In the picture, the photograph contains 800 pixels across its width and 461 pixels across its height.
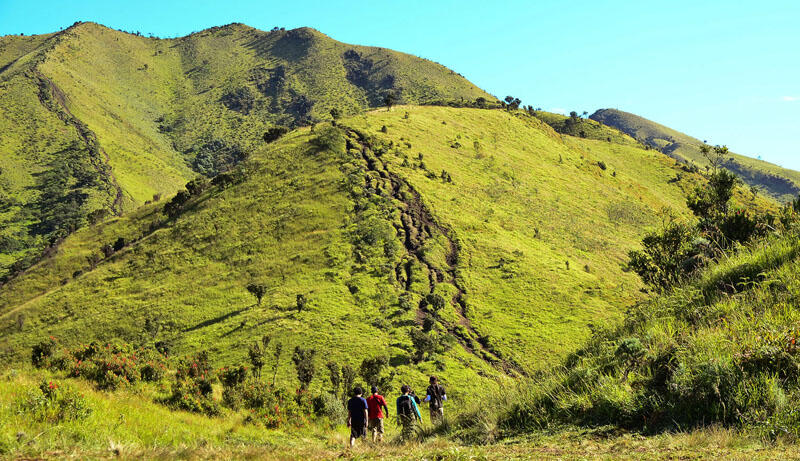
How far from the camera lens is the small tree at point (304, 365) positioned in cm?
3434

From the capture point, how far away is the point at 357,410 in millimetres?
13078

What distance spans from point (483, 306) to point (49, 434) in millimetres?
46662

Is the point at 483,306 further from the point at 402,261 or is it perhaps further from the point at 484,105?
the point at 484,105

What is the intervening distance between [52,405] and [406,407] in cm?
836

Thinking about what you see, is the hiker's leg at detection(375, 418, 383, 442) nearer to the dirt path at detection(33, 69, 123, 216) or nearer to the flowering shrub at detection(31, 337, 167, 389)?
the flowering shrub at detection(31, 337, 167, 389)

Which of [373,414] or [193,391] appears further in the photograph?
[193,391]

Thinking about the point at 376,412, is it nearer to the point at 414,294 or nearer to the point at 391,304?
the point at 391,304

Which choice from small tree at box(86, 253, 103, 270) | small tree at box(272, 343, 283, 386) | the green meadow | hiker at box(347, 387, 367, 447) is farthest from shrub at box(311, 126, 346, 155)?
hiker at box(347, 387, 367, 447)

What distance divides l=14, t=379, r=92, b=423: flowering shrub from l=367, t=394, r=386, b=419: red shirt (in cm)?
724

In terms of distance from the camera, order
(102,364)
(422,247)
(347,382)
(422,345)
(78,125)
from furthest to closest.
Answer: (78,125) → (422,247) → (422,345) → (347,382) → (102,364)

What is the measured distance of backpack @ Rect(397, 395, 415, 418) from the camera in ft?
42.1

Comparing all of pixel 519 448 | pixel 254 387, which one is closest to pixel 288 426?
pixel 254 387

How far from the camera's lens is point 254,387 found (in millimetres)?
19531

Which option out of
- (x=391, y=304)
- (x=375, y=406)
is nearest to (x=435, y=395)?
(x=375, y=406)
